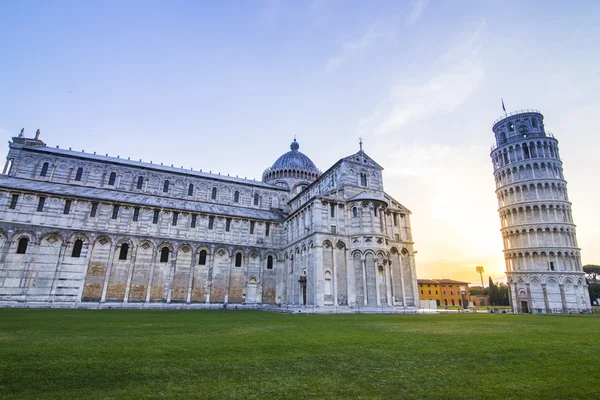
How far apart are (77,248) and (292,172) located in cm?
3026

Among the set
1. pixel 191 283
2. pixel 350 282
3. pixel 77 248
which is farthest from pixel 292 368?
pixel 77 248

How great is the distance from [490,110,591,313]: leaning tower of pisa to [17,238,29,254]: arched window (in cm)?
5670

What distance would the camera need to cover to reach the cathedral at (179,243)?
1159 inches

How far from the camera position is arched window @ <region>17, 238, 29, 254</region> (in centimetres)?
2883

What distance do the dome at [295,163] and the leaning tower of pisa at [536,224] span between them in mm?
29169

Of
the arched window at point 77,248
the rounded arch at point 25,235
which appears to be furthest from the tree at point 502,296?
the rounded arch at point 25,235

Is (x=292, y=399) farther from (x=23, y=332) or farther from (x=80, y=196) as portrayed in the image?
(x=80, y=196)

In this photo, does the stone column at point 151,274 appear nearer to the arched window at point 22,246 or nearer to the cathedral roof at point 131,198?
the cathedral roof at point 131,198

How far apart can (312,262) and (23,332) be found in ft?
75.2

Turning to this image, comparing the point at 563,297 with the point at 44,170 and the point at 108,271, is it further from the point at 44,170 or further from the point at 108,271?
the point at 44,170

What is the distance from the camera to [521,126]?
4697 centimetres

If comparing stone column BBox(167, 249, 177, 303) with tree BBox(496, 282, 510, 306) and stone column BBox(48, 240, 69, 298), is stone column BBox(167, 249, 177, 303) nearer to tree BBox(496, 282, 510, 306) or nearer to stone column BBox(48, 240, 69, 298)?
stone column BBox(48, 240, 69, 298)

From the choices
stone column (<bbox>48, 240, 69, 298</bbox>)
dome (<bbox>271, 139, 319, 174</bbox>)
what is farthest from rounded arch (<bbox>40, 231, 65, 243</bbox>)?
dome (<bbox>271, 139, 319, 174</bbox>)

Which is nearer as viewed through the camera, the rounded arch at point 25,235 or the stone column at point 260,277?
the rounded arch at point 25,235
